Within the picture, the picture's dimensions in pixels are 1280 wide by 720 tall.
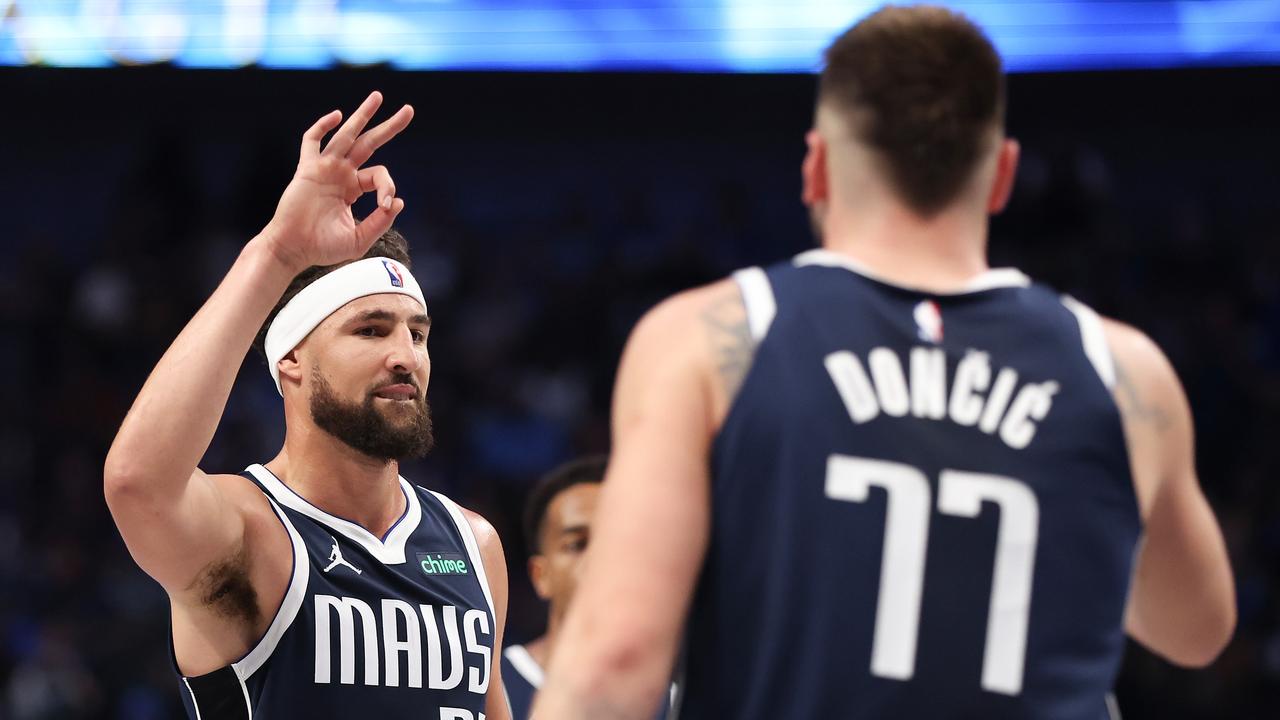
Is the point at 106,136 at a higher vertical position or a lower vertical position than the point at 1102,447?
higher

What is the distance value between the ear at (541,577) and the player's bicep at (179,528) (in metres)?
2.23

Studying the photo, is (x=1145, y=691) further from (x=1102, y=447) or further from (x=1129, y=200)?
(x=1102, y=447)

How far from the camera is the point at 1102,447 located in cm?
219

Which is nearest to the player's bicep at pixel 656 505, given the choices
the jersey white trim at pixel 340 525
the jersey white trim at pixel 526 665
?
the jersey white trim at pixel 340 525

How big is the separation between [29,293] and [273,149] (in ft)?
7.83

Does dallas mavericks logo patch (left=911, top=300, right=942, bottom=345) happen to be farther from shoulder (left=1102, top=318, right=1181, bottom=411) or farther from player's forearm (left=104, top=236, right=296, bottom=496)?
player's forearm (left=104, top=236, right=296, bottom=496)

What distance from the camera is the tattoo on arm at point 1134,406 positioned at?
2.23 metres

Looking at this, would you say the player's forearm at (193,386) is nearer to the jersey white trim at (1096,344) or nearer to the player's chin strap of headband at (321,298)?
the player's chin strap of headband at (321,298)

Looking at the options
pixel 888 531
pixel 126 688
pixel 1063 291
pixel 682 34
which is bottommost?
pixel 126 688

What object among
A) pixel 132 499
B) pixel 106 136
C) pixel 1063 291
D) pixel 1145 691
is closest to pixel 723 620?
pixel 132 499

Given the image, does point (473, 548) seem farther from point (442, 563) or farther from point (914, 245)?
point (914, 245)

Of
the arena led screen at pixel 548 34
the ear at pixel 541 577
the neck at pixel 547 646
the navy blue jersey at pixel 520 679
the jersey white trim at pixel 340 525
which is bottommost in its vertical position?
the navy blue jersey at pixel 520 679

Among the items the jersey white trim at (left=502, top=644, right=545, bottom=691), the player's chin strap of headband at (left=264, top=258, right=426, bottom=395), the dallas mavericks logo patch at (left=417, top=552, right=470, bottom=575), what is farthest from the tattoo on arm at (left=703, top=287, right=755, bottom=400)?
the jersey white trim at (left=502, top=644, right=545, bottom=691)

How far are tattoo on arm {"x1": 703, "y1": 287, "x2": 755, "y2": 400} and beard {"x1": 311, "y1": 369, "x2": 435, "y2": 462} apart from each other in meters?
1.93
